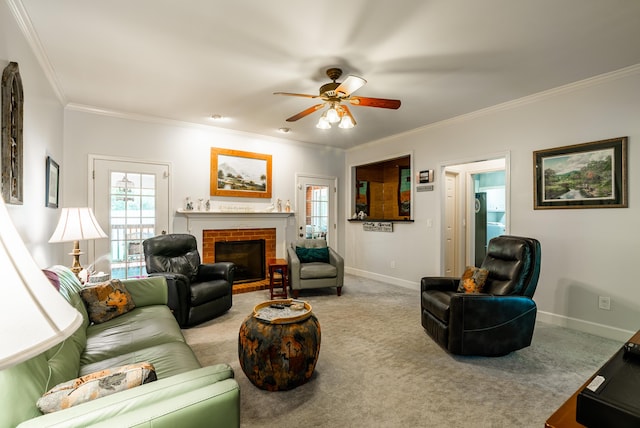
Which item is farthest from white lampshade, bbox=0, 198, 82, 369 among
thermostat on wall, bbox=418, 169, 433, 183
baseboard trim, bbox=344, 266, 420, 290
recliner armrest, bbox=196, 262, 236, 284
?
baseboard trim, bbox=344, 266, 420, 290

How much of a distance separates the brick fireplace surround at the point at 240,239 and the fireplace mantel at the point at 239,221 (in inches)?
2.4

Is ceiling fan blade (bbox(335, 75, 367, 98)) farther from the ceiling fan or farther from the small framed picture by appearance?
the small framed picture

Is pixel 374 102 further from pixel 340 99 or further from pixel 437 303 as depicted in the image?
pixel 437 303

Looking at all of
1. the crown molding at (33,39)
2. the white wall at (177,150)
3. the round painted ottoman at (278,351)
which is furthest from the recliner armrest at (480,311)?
the crown molding at (33,39)

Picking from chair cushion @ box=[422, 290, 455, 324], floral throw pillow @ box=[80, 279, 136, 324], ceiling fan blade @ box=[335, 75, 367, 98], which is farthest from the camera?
chair cushion @ box=[422, 290, 455, 324]

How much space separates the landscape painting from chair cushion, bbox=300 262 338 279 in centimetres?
158

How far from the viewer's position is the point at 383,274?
554cm

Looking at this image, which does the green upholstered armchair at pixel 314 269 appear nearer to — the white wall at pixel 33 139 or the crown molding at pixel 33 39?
the white wall at pixel 33 139

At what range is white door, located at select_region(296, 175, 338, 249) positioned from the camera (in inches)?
227

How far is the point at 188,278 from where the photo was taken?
11.6 feet

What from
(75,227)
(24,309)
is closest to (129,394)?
(24,309)

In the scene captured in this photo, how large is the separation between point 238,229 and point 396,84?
3.25 meters

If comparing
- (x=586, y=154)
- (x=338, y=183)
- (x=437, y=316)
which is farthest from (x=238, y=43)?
(x=338, y=183)

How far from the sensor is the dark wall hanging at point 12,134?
6.03 ft
